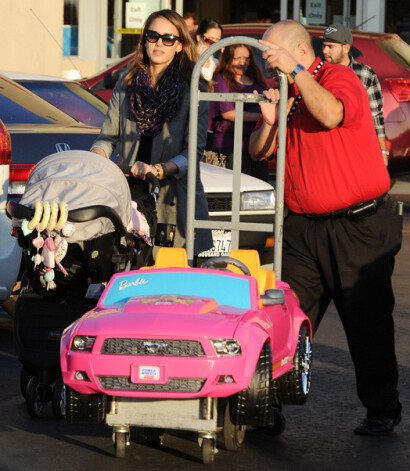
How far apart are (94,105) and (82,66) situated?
13.5 metres

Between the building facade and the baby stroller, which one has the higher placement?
the building facade

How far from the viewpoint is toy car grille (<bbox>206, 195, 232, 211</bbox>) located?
30.2 ft

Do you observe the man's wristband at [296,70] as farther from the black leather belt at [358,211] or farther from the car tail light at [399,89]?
the car tail light at [399,89]

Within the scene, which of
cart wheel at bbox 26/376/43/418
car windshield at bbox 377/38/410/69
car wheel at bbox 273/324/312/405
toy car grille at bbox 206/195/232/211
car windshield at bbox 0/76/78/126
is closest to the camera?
car wheel at bbox 273/324/312/405

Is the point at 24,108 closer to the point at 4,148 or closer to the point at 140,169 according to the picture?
the point at 4,148

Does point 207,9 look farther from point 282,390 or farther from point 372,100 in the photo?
point 282,390

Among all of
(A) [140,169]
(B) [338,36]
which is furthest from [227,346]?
(B) [338,36]

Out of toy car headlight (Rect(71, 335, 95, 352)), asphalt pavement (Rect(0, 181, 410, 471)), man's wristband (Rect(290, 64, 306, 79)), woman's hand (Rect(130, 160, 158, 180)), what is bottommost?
asphalt pavement (Rect(0, 181, 410, 471))

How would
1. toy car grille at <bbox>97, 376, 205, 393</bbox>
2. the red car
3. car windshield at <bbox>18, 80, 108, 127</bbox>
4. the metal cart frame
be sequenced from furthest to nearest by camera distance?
the red car → car windshield at <bbox>18, 80, 108, 127</bbox> → the metal cart frame → toy car grille at <bbox>97, 376, 205, 393</bbox>

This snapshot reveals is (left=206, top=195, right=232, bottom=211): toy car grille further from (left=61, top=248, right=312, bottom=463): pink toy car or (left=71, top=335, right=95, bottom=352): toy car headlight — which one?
(left=71, top=335, right=95, bottom=352): toy car headlight

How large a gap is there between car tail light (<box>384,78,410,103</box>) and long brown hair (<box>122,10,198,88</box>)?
358 inches

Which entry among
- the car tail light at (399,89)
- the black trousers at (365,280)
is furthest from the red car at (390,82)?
A: the black trousers at (365,280)

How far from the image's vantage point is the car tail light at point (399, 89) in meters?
15.9

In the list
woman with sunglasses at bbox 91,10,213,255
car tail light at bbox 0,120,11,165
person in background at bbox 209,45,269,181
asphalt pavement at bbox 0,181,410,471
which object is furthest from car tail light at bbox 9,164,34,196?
person in background at bbox 209,45,269,181
